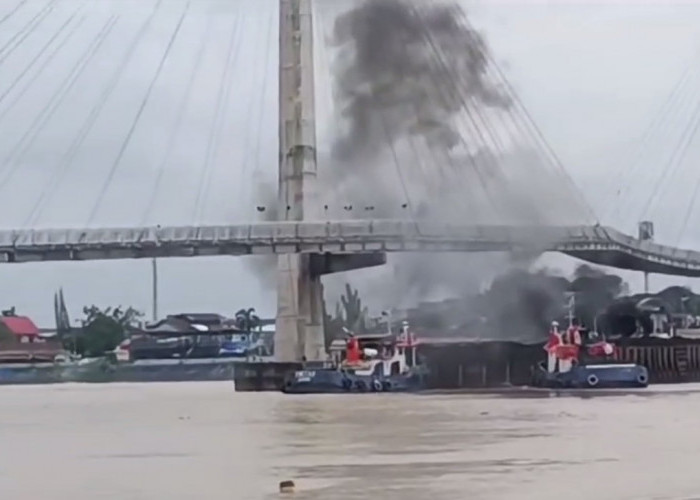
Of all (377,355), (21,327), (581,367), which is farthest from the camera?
(21,327)

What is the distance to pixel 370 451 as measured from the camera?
33.6 metres

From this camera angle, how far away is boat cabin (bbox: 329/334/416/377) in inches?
2744

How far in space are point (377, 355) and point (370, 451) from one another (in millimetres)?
39229

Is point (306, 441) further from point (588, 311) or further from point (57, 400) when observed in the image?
point (588, 311)

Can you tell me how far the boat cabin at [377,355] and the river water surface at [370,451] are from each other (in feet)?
42.9

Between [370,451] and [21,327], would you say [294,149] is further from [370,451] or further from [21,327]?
[21,327]

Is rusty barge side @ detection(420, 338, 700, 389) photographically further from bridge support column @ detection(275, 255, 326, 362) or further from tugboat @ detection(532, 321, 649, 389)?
bridge support column @ detection(275, 255, 326, 362)

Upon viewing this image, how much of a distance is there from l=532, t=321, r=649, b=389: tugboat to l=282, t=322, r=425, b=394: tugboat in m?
5.22

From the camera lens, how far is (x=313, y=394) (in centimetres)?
6562

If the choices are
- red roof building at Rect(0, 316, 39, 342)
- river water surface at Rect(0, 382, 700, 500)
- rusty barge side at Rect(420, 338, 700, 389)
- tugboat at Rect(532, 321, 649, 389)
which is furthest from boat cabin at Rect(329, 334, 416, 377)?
red roof building at Rect(0, 316, 39, 342)

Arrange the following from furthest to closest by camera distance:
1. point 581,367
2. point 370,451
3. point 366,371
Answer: point 366,371 < point 581,367 < point 370,451

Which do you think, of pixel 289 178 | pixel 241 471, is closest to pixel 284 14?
pixel 289 178

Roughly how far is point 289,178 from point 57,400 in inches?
550

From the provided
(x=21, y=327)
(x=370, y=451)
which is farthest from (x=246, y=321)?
(x=370, y=451)
